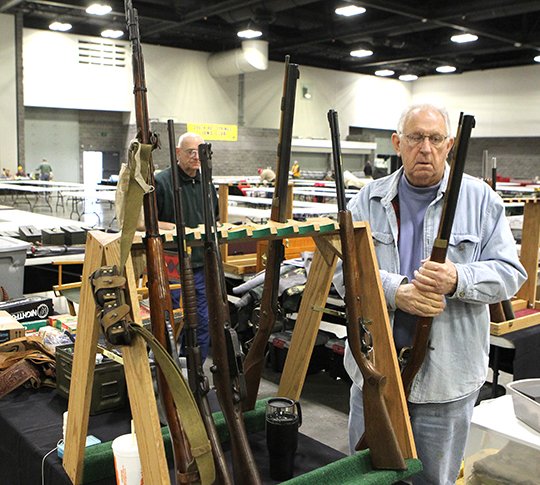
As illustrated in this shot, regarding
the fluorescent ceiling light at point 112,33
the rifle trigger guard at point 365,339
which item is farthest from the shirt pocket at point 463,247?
the fluorescent ceiling light at point 112,33

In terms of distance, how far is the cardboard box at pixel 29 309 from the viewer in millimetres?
2826

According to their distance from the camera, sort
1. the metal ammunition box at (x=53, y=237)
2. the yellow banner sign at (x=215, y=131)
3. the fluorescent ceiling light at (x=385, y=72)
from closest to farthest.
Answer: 1. the metal ammunition box at (x=53, y=237)
2. the yellow banner sign at (x=215, y=131)
3. the fluorescent ceiling light at (x=385, y=72)

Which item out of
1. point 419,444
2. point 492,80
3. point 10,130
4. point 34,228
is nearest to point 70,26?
point 10,130

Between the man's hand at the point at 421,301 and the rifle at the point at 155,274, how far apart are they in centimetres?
70

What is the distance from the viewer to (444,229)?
5.39 feet

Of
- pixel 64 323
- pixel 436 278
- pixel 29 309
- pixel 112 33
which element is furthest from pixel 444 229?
pixel 112 33

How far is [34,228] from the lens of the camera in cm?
521

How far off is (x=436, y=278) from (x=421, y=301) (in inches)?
3.0

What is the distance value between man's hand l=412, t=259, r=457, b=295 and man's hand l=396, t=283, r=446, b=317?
0.01 metres

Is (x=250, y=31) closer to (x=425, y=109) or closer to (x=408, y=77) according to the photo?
(x=408, y=77)

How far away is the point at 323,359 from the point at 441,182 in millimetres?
2392

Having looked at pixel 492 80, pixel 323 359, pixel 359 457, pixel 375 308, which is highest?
pixel 492 80

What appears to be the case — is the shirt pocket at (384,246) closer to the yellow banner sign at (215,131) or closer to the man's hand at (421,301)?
the man's hand at (421,301)

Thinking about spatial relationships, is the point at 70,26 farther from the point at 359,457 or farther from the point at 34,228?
the point at 359,457
